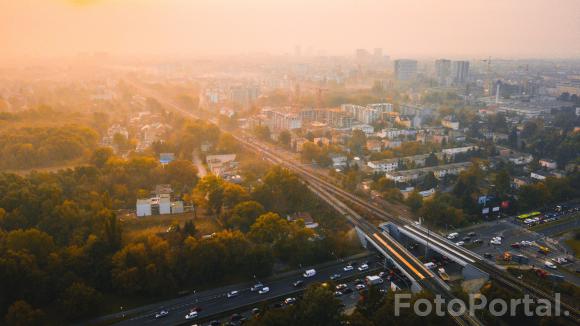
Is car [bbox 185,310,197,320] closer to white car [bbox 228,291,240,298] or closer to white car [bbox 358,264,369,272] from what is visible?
white car [bbox 228,291,240,298]

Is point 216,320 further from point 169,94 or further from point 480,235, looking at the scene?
point 169,94

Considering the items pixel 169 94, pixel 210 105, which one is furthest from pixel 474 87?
pixel 169 94

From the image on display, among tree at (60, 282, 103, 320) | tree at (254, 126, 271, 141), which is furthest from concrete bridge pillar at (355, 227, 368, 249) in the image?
tree at (254, 126, 271, 141)

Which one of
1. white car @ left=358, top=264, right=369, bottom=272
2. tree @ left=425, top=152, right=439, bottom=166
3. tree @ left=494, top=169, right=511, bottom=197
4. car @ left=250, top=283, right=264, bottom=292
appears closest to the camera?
car @ left=250, top=283, right=264, bottom=292

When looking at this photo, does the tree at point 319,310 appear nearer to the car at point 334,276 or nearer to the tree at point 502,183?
the car at point 334,276

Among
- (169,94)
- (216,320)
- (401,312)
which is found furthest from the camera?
(169,94)

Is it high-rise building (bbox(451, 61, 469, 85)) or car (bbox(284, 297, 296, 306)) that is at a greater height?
high-rise building (bbox(451, 61, 469, 85))
